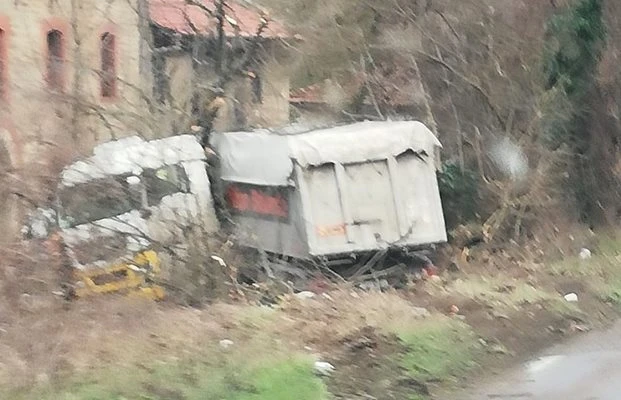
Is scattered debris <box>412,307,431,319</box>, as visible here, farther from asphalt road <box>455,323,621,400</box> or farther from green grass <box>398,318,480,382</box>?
asphalt road <box>455,323,621,400</box>

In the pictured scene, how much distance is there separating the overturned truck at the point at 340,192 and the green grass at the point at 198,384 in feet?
23.3

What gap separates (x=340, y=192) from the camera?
651 inches

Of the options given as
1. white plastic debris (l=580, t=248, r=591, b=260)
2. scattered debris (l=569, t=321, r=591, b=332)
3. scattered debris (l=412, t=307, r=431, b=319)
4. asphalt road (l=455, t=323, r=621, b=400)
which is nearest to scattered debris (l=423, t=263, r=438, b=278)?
white plastic debris (l=580, t=248, r=591, b=260)

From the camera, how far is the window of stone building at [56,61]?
1648 cm

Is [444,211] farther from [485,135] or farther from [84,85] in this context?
[84,85]

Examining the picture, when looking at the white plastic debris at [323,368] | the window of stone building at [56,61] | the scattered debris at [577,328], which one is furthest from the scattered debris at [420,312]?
the window of stone building at [56,61]

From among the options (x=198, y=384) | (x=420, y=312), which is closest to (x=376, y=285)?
(x=420, y=312)

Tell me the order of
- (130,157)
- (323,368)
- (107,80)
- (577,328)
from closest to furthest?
(323,368) → (577,328) → (130,157) → (107,80)

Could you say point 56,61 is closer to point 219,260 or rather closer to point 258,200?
point 258,200

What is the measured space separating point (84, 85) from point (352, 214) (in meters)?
4.49

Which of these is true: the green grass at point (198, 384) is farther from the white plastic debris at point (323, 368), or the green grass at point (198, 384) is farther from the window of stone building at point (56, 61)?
the window of stone building at point (56, 61)

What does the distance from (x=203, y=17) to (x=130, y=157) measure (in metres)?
4.48

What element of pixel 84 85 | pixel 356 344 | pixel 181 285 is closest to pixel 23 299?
pixel 181 285

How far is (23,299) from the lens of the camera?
463 inches
